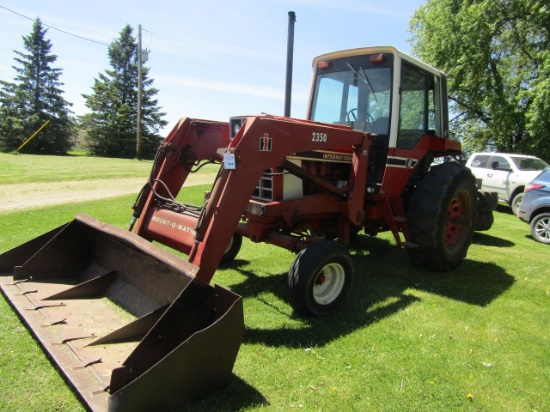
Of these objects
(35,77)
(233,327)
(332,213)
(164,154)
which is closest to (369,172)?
(332,213)

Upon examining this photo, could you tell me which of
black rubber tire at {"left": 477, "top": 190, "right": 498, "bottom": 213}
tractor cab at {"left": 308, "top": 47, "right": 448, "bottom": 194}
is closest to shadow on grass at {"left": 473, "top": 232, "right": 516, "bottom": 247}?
black rubber tire at {"left": 477, "top": 190, "right": 498, "bottom": 213}

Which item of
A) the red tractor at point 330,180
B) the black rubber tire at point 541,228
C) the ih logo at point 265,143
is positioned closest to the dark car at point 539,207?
the black rubber tire at point 541,228

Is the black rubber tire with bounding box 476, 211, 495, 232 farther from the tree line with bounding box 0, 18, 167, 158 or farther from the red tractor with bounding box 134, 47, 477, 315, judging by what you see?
the tree line with bounding box 0, 18, 167, 158

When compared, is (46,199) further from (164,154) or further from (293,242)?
(293,242)

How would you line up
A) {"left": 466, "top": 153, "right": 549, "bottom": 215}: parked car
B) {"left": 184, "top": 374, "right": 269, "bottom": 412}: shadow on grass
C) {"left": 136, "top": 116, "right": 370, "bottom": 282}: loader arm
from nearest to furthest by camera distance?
{"left": 184, "top": 374, "right": 269, "bottom": 412}: shadow on grass, {"left": 136, "top": 116, "right": 370, "bottom": 282}: loader arm, {"left": 466, "top": 153, "right": 549, "bottom": 215}: parked car

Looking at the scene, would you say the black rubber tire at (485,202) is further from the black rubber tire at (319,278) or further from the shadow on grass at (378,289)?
the black rubber tire at (319,278)

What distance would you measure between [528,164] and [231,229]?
12.5 m

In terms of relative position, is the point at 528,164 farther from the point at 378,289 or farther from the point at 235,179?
the point at 235,179

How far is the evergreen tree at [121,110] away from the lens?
36.7 m

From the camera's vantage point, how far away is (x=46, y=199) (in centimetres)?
1038

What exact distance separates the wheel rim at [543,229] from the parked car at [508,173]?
3.39m

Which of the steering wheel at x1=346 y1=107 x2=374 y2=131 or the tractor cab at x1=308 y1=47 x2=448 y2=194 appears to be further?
the steering wheel at x1=346 y1=107 x2=374 y2=131

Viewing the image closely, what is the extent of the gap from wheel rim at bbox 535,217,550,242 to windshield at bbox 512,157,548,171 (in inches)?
166

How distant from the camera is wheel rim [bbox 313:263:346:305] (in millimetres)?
4191
